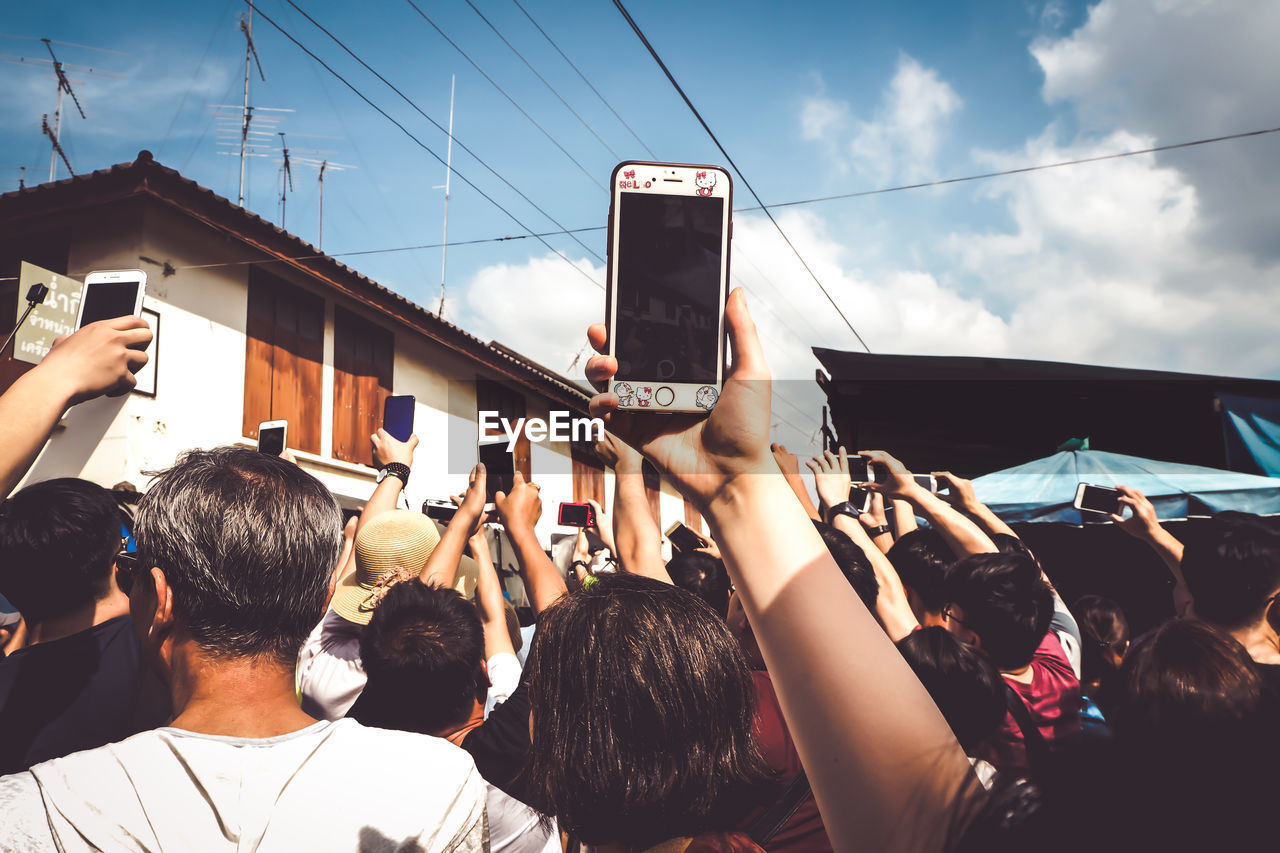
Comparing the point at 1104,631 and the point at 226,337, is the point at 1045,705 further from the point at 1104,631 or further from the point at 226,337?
the point at 226,337

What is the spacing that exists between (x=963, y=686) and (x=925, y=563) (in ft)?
4.84

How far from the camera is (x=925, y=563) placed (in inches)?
140

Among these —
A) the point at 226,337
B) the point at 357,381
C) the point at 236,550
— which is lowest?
the point at 236,550

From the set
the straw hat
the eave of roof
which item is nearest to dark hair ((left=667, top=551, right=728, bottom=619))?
the straw hat

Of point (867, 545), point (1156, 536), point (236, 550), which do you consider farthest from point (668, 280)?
point (1156, 536)

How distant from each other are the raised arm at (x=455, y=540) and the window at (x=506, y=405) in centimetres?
1212

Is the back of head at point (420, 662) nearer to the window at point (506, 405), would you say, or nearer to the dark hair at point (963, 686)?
the dark hair at point (963, 686)

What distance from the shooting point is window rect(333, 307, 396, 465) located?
1253 cm

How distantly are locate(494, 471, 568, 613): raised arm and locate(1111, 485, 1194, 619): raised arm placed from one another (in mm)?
2597

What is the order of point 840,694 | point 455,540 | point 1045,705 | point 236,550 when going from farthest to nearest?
point 455,540
point 1045,705
point 236,550
point 840,694

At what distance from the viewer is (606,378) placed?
59.7 inches

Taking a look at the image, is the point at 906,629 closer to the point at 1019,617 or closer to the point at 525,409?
the point at 1019,617

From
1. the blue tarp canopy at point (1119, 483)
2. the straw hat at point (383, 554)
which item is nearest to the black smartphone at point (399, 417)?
the straw hat at point (383, 554)

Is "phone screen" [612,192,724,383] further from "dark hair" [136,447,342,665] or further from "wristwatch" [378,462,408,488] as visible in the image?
"wristwatch" [378,462,408,488]
